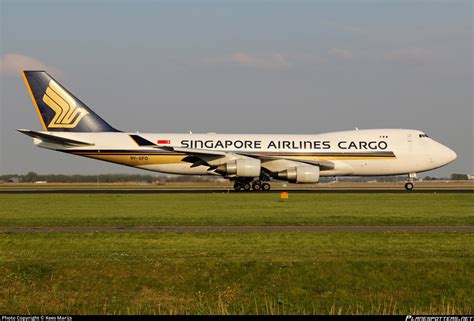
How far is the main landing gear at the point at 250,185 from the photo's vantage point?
54.3 metres

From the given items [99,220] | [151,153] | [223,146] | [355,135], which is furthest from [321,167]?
[99,220]

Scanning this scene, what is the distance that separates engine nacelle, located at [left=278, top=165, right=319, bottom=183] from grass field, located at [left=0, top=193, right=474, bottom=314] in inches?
1067

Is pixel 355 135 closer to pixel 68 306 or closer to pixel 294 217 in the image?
pixel 294 217

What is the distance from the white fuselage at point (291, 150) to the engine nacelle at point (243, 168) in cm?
84

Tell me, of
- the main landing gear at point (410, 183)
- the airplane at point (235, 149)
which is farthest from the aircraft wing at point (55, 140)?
the main landing gear at point (410, 183)

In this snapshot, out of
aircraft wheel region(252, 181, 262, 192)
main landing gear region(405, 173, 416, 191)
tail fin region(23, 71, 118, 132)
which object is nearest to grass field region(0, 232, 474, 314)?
aircraft wheel region(252, 181, 262, 192)

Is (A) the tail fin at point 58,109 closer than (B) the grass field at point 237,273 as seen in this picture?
No

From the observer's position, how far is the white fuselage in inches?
2105

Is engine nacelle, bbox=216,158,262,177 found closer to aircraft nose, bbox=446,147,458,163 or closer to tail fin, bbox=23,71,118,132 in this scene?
tail fin, bbox=23,71,118,132

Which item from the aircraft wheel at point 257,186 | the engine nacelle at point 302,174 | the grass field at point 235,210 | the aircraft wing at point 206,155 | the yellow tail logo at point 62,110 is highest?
the yellow tail logo at point 62,110

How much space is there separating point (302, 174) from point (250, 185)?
17.0ft

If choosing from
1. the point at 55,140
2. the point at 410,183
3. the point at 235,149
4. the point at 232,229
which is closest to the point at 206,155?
the point at 235,149

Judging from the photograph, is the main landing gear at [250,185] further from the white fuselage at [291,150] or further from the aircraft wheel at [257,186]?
the white fuselage at [291,150]

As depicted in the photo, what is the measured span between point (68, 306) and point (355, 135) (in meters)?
42.8
